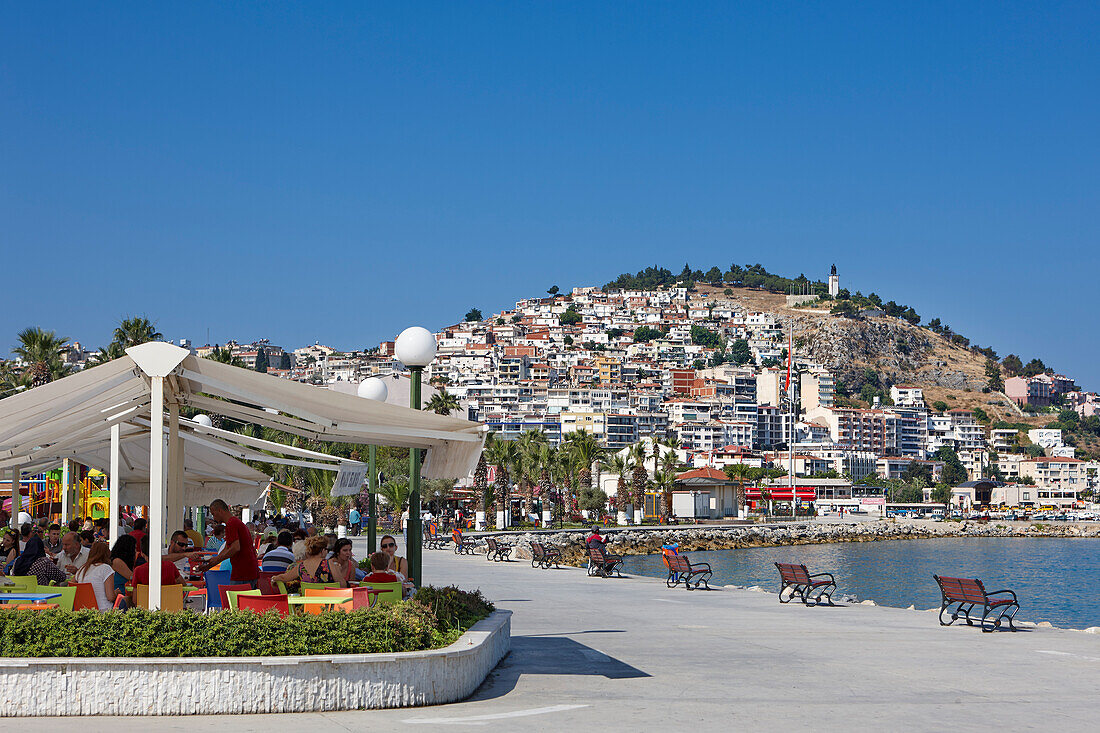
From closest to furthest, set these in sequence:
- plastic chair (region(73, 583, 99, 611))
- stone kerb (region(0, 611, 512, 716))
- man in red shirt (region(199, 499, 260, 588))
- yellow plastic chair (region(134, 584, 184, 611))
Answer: stone kerb (region(0, 611, 512, 716)) → yellow plastic chair (region(134, 584, 184, 611)) → plastic chair (region(73, 583, 99, 611)) → man in red shirt (region(199, 499, 260, 588))

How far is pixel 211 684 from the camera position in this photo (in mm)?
7129

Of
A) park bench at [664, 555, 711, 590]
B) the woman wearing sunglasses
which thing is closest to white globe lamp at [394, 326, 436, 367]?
the woman wearing sunglasses

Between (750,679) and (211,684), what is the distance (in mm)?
4353

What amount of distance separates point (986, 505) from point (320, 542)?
155744 mm

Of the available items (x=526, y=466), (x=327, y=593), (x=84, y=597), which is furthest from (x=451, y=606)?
(x=526, y=466)

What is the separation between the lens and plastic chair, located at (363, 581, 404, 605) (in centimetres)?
890

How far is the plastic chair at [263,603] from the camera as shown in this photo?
7859mm

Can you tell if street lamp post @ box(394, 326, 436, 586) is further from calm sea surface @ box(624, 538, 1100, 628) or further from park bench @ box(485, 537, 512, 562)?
park bench @ box(485, 537, 512, 562)

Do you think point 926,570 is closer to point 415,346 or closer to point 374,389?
point 374,389

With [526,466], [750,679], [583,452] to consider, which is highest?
[583,452]

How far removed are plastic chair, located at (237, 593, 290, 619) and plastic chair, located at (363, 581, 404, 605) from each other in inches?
38.0

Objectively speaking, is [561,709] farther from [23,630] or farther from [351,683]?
[23,630]

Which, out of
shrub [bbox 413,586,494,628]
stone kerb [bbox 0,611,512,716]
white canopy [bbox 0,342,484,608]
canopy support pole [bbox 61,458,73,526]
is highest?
white canopy [bbox 0,342,484,608]

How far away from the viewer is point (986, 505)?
151m
